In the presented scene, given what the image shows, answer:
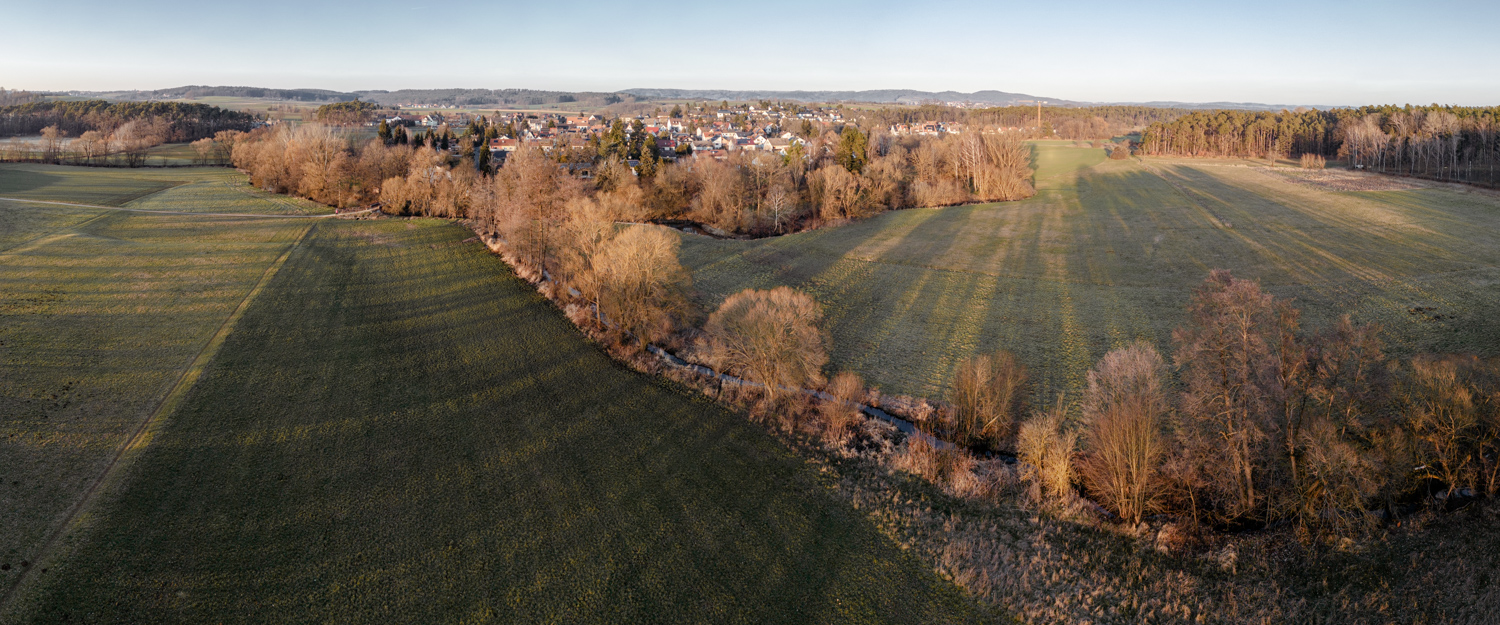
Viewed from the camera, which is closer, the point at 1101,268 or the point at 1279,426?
the point at 1279,426

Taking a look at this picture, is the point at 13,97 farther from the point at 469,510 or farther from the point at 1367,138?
the point at 1367,138

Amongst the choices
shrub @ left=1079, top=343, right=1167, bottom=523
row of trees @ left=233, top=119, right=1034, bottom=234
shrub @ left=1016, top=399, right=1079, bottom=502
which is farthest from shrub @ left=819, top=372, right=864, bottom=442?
row of trees @ left=233, top=119, right=1034, bottom=234

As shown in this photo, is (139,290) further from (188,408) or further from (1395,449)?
(1395,449)

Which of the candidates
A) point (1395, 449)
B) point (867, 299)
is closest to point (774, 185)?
point (867, 299)

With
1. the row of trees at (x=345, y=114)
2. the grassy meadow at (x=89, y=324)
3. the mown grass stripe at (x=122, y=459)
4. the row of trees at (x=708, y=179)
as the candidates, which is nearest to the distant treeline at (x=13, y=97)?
the row of trees at (x=345, y=114)

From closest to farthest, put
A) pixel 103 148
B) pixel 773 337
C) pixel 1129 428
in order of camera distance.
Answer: pixel 1129 428
pixel 773 337
pixel 103 148

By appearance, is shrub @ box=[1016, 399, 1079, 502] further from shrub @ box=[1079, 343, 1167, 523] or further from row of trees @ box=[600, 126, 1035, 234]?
row of trees @ box=[600, 126, 1035, 234]

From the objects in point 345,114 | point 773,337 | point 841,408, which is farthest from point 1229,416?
point 345,114
